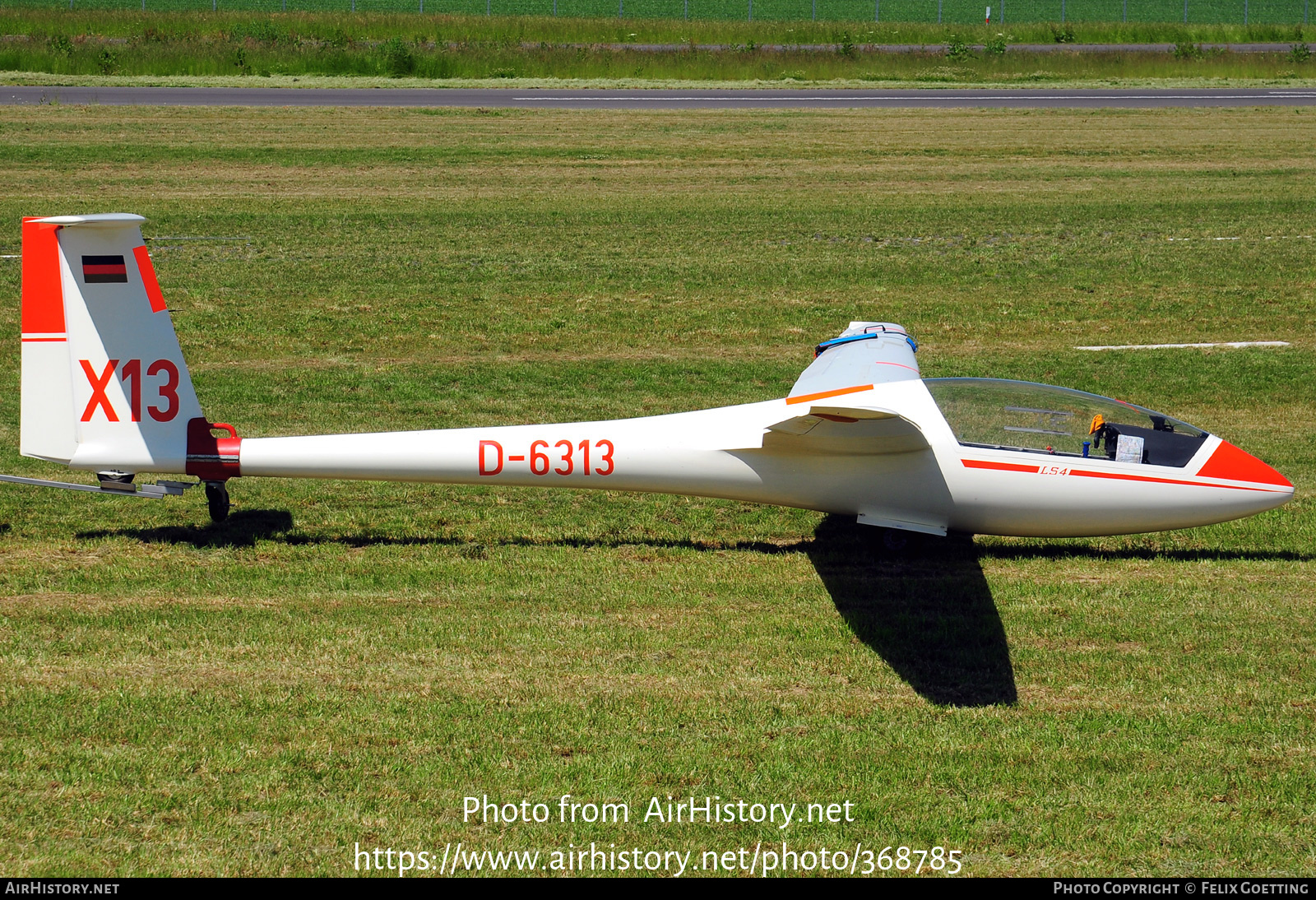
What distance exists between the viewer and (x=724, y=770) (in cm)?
665

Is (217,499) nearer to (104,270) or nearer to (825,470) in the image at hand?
(104,270)

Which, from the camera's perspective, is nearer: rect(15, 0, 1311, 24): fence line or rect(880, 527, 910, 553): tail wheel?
rect(880, 527, 910, 553): tail wheel

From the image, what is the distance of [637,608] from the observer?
8.88 metres

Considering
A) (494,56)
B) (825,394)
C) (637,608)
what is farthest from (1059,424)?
(494,56)

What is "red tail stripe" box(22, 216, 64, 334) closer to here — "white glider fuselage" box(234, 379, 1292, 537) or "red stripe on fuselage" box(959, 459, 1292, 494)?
"white glider fuselage" box(234, 379, 1292, 537)

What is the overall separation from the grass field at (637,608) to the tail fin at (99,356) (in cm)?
104

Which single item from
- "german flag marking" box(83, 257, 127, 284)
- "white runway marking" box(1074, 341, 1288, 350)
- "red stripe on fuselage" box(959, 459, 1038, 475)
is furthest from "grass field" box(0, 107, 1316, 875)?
"german flag marking" box(83, 257, 127, 284)

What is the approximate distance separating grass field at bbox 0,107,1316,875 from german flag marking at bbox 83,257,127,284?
2.32m

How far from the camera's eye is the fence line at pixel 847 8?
182ft

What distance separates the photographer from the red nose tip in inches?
366

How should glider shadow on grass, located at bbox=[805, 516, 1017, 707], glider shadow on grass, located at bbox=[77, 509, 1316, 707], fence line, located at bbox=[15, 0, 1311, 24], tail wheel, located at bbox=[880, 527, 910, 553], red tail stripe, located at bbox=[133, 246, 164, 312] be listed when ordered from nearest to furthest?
glider shadow on grass, located at bbox=[805, 516, 1017, 707]
glider shadow on grass, located at bbox=[77, 509, 1316, 707]
red tail stripe, located at bbox=[133, 246, 164, 312]
tail wheel, located at bbox=[880, 527, 910, 553]
fence line, located at bbox=[15, 0, 1311, 24]

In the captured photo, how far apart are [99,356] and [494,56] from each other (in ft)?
120

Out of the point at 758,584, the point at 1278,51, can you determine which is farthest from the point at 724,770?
the point at 1278,51

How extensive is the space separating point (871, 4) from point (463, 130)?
38981 mm
